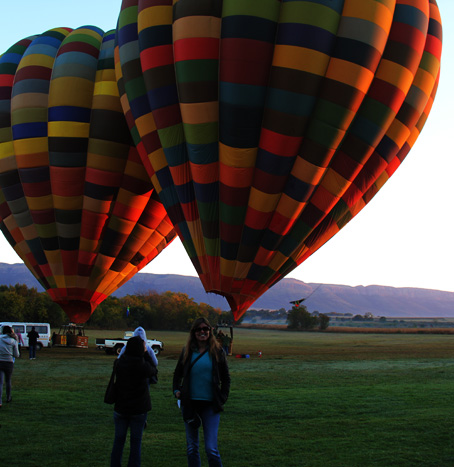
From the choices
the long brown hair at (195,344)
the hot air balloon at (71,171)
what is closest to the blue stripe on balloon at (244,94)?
the hot air balloon at (71,171)

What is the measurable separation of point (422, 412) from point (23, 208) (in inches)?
411

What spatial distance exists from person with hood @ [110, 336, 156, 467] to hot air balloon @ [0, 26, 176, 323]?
27.4ft

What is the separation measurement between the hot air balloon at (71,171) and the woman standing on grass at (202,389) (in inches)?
334

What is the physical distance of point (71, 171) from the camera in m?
12.3

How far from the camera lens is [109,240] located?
43.9 feet

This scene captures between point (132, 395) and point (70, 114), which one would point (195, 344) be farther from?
point (70, 114)

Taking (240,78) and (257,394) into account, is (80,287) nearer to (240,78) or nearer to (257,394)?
(257,394)

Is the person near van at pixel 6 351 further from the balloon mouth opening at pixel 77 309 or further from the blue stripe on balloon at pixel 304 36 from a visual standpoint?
the blue stripe on balloon at pixel 304 36

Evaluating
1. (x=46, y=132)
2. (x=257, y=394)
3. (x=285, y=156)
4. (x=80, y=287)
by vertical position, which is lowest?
(x=257, y=394)

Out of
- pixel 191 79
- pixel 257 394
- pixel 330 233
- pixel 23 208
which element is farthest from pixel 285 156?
pixel 23 208

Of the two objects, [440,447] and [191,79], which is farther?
[191,79]

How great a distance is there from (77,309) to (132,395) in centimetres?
1000

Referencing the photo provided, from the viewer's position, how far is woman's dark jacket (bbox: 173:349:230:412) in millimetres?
4434

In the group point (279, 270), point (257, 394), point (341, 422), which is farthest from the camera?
point (279, 270)
